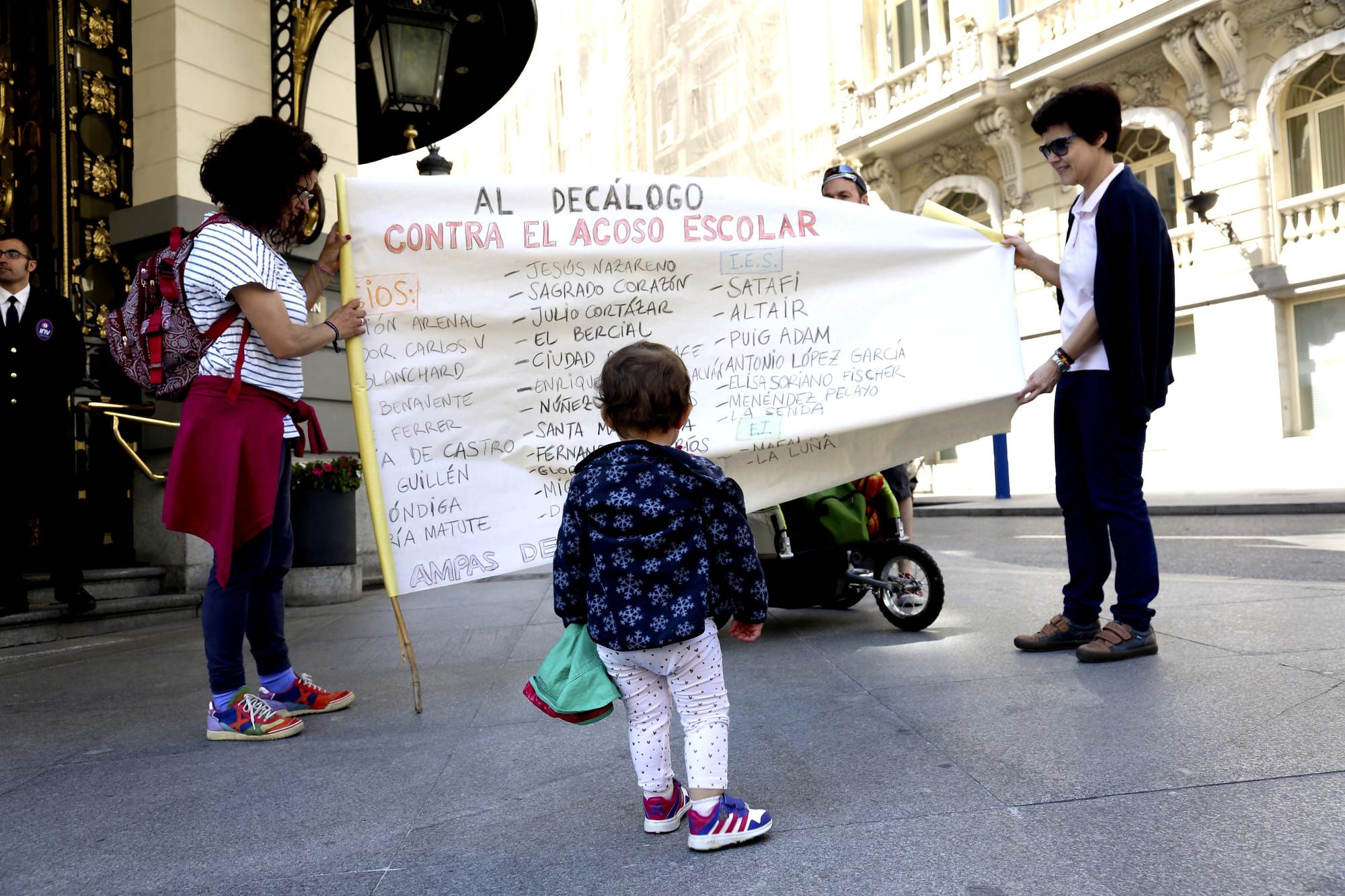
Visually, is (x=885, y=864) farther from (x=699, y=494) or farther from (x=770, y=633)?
(x=770, y=633)

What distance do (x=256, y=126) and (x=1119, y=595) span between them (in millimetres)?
3364

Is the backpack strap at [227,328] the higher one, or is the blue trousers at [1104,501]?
the backpack strap at [227,328]

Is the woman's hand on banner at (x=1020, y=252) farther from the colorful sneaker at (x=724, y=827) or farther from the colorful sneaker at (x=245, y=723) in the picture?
the colorful sneaker at (x=245, y=723)

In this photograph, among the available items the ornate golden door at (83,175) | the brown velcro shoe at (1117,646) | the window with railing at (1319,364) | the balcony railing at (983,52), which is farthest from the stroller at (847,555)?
the balcony railing at (983,52)

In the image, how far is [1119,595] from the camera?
12.5 feet

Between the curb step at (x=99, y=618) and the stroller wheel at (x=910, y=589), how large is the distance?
4339 mm

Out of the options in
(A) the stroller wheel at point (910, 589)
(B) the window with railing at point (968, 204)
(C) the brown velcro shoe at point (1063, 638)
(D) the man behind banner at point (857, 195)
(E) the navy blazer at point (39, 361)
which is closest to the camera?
(C) the brown velcro shoe at point (1063, 638)

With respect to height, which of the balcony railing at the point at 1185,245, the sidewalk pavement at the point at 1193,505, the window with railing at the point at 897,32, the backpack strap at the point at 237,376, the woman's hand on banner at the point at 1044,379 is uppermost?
the window with railing at the point at 897,32

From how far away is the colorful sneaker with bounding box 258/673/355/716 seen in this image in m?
3.65

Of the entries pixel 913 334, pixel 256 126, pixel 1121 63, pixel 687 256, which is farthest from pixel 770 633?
pixel 1121 63

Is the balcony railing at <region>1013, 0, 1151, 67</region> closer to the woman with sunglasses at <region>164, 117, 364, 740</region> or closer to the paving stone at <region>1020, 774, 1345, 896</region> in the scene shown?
the woman with sunglasses at <region>164, 117, 364, 740</region>

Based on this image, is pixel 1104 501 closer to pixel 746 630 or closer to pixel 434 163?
pixel 746 630

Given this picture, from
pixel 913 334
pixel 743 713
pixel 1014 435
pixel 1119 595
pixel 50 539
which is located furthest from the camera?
pixel 1014 435

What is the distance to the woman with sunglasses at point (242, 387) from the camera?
3.30m
